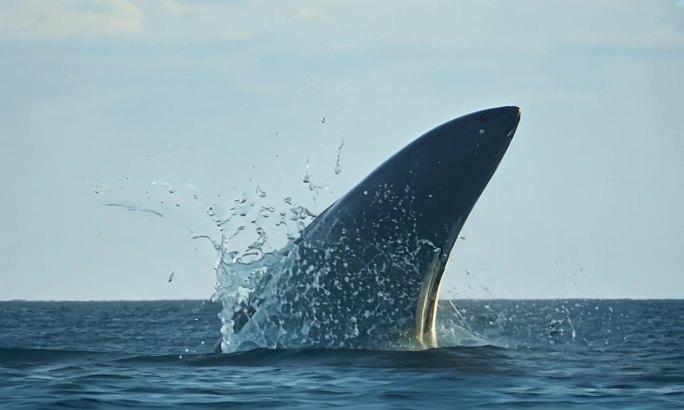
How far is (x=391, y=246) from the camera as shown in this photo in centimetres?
1434

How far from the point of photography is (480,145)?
13.9 meters

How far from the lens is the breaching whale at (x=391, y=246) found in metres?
14.0

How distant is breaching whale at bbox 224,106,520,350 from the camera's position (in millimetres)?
14023

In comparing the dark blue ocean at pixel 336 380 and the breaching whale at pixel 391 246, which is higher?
the breaching whale at pixel 391 246

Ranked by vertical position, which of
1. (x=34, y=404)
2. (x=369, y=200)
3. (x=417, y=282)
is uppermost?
(x=369, y=200)

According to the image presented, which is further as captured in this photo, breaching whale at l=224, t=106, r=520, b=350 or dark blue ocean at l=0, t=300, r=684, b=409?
breaching whale at l=224, t=106, r=520, b=350

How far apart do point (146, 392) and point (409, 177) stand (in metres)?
3.94

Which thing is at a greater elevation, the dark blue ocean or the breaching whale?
the breaching whale

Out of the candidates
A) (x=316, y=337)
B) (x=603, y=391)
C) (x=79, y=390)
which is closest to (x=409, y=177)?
(x=316, y=337)

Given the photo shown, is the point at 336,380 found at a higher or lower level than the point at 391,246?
lower

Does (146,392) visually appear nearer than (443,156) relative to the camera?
Yes

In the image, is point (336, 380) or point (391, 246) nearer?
point (336, 380)

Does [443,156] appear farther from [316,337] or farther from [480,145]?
[316,337]

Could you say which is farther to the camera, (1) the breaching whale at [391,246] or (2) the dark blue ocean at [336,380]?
(1) the breaching whale at [391,246]
